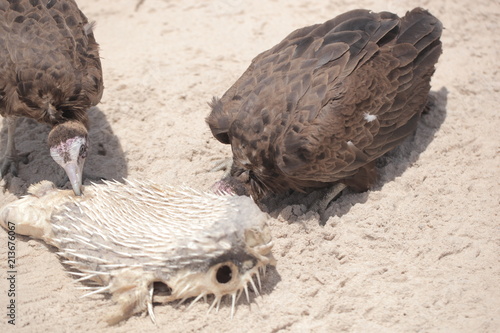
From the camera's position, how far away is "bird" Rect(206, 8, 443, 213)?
442cm

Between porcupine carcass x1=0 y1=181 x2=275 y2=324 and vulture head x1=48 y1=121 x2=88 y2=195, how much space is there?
403mm

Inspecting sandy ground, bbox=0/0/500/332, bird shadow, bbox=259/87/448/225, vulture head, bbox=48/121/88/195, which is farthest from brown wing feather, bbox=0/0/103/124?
bird shadow, bbox=259/87/448/225

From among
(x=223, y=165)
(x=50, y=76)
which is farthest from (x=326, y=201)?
(x=50, y=76)

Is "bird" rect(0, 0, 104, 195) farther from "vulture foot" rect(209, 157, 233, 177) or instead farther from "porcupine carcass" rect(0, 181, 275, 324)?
"vulture foot" rect(209, 157, 233, 177)

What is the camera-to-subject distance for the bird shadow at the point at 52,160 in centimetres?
518

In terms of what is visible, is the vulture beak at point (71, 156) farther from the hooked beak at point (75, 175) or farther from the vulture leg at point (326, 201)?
the vulture leg at point (326, 201)

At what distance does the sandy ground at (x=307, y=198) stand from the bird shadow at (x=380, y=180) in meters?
0.02

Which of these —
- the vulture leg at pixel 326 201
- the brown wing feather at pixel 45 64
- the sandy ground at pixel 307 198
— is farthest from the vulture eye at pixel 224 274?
the brown wing feather at pixel 45 64

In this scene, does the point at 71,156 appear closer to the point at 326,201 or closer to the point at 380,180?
the point at 326,201

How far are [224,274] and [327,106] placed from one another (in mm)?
1578

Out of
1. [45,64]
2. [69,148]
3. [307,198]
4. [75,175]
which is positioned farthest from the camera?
[307,198]

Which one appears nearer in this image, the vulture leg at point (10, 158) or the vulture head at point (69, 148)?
the vulture head at point (69, 148)

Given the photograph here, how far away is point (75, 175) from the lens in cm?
456

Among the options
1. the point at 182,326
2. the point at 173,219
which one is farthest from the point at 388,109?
the point at 182,326
